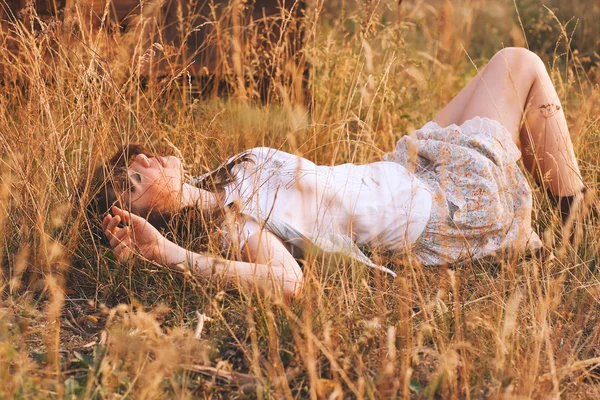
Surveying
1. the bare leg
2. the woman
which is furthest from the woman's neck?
the bare leg

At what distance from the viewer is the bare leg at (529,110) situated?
2588mm

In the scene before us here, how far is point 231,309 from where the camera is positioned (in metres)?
2.04

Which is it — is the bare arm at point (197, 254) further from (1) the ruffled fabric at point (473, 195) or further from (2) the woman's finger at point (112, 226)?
(1) the ruffled fabric at point (473, 195)

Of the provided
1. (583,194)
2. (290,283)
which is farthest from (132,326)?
(583,194)

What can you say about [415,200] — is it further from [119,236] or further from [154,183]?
[119,236]

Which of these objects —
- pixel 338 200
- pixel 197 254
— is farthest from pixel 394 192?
pixel 197 254

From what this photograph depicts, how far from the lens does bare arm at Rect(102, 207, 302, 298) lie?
6.56ft

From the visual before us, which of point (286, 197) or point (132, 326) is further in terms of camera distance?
point (286, 197)

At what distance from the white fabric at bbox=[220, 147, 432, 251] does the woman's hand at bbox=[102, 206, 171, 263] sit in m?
0.27

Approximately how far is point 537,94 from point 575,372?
4.03 feet

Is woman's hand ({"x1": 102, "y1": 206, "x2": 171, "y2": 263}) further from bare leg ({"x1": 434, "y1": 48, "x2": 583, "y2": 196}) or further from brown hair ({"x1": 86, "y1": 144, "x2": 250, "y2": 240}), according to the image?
bare leg ({"x1": 434, "y1": 48, "x2": 583, "y2": 196})

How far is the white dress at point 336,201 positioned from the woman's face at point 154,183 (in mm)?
172

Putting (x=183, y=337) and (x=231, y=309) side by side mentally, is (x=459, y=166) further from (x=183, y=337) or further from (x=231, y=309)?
(x=183, y=337)

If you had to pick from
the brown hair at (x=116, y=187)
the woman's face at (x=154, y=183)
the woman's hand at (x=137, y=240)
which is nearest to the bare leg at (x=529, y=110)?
the brown hair at (x=116, y=187)
